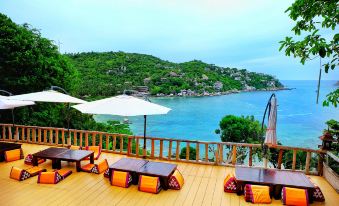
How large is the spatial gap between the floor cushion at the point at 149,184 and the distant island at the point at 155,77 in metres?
13.9

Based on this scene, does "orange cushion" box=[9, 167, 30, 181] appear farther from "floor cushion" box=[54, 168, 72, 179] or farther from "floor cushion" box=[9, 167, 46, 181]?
"floor cushion" box=[54, 168, 72, 179]

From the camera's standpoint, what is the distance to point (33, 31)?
1658 cm

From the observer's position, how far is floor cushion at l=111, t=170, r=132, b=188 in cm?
596

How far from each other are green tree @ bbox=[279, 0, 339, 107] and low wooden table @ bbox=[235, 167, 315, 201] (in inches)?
86.8

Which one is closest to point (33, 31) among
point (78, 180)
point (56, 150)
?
point (56, 150)

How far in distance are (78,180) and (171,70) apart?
39424 millimetres

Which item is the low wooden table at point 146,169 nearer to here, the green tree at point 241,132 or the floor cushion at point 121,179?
the floor cushion at point 121,179

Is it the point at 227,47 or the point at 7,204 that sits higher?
the point at 227,47

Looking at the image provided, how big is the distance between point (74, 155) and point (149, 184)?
257cm

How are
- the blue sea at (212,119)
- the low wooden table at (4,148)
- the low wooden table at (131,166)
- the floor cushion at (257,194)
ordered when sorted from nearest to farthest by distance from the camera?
1. the floor cushion at (257,194)
2. the low wooden table at (131,166)
3. the low wooden table at (4,148)
4. the blue sea at (212,119)

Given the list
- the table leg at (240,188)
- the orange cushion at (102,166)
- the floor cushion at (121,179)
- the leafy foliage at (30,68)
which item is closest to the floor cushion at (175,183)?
the floor cushion at (121,179)

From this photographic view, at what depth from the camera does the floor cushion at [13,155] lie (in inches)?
298

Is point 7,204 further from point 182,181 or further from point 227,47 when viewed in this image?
point 227,47

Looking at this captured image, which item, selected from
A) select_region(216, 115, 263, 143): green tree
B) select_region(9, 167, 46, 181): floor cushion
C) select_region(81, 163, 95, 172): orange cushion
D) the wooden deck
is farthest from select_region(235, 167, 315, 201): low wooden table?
select_region(216, 115, 263, 143): green tree
